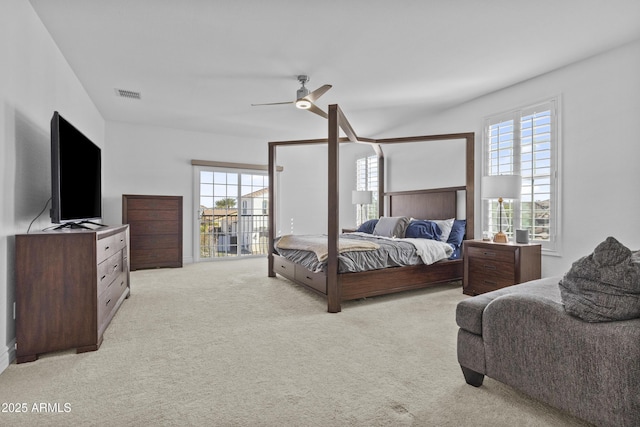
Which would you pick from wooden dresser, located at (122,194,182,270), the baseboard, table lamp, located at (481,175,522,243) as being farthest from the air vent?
table lamp, located at (481,175,522,243)

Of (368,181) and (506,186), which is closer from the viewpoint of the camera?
(506,186)

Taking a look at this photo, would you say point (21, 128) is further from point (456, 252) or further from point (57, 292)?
point (456, 252)

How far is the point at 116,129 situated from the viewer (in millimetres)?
5684

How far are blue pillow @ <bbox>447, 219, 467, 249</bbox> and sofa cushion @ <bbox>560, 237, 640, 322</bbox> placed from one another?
2.98 m

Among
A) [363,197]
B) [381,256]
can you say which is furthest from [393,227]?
[363,197]

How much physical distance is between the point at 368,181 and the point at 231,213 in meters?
2.98

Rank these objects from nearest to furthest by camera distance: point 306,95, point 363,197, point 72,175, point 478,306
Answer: point 478,306
point 72,175
point 306,95
point 363,197

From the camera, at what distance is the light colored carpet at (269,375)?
155 cm

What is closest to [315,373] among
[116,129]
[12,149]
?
[12,149]

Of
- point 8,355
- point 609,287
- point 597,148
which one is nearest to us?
point 609,287

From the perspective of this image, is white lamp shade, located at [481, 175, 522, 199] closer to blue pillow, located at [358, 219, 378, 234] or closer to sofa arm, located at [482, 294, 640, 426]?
blue pillow, located at [358, 219, 378, 234]

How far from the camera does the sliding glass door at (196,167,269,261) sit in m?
6.48

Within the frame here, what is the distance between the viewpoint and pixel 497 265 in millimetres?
3516

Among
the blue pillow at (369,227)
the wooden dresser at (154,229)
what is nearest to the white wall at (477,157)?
the wooden dresser at (154,229)
